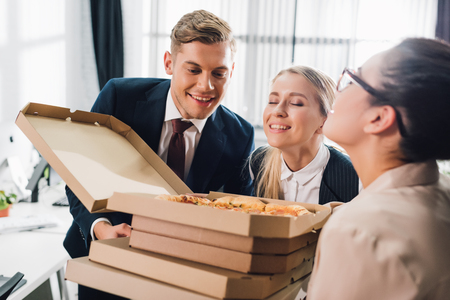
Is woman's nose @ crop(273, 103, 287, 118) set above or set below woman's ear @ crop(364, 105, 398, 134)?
below

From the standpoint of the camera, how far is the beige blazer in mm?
650

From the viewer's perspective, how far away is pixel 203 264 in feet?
2.59

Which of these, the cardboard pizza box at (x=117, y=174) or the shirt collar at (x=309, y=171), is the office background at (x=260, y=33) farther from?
the cardboard pizza box at (x=117, y=174)

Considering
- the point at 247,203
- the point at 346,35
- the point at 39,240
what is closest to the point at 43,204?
the point at 39,240

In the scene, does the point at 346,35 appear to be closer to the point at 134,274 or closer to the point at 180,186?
the point at 180,186

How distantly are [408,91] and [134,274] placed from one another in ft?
2.45

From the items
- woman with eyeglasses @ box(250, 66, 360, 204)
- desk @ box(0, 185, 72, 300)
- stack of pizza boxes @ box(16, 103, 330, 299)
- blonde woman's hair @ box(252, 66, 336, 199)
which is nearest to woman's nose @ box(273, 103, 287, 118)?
woman with eyeglasses @ box(250, 66, 360, 204)

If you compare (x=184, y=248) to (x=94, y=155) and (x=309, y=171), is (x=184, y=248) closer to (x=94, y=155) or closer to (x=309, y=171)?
(x=94, y=155)

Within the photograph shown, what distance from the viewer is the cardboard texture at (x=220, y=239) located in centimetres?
75

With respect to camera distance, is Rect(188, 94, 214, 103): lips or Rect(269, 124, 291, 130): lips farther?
Rect(188, 94, 214, 103): lips

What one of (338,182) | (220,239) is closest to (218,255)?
(220,239)

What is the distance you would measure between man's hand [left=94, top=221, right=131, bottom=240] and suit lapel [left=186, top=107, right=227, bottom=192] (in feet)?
1.72

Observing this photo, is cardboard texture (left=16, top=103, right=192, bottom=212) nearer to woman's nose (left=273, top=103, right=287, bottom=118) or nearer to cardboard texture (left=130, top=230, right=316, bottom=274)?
cardboard texture (left=130, top=230, right=316, bottom=274)

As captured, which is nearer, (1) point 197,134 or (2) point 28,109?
(2) point 28,109
